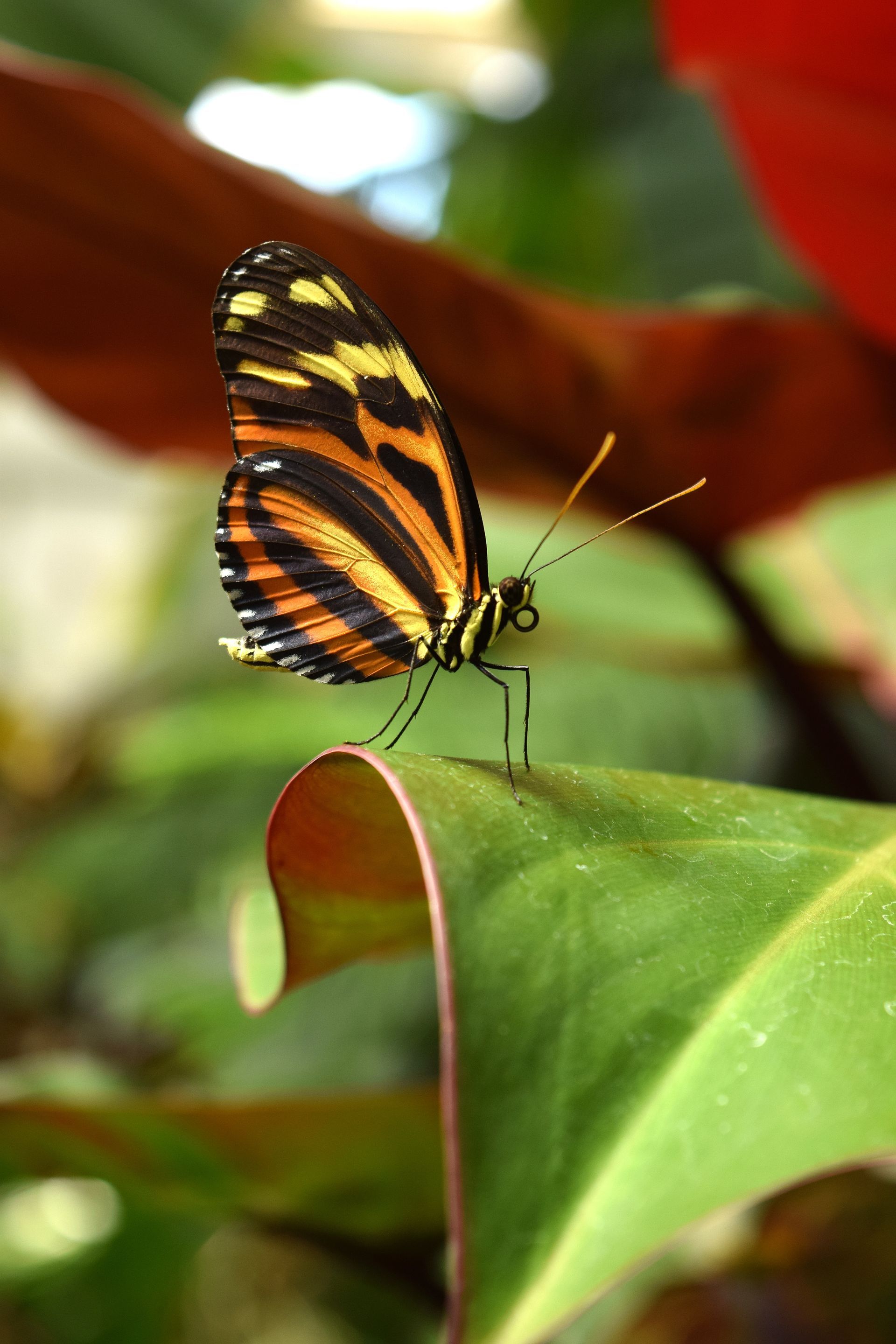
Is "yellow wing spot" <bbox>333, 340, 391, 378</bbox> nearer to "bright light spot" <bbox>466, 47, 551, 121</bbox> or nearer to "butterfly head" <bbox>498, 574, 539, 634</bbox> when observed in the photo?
"butterfly head" <bbox>498, 574, 539, 634</bbox>

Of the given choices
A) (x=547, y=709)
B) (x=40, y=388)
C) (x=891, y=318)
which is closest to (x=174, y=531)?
(x=547, y=709)

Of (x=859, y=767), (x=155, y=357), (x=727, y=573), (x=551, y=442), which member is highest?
(x=155, y=357)

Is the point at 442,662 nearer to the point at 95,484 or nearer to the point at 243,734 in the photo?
the point at 243,734

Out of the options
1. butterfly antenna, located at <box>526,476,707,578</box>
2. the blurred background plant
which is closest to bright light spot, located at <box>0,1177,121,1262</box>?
the blurred background plant

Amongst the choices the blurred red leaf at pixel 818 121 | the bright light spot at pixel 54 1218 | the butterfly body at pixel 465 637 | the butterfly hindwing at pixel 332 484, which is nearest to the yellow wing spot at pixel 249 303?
the butterfly hindwing at pixel 332 484

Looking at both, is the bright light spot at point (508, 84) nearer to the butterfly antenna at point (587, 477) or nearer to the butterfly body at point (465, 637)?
the butterfly antenna at point (587, 477)

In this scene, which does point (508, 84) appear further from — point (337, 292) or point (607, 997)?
point (607, 997)

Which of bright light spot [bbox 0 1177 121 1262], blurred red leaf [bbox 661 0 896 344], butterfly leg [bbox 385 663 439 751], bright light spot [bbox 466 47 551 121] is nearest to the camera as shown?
butterfly leg [bbox 385 663 439 751]
